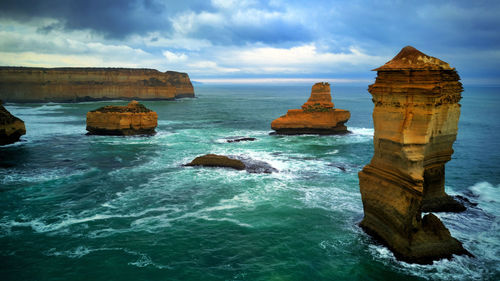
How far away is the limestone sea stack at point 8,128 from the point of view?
3099cm

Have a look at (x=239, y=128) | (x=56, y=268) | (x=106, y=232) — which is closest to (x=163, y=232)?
(x=106, y=232)

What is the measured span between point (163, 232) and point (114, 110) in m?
28.7

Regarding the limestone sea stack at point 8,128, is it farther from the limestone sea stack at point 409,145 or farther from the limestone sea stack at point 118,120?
the limestone sea stack at point 409,145

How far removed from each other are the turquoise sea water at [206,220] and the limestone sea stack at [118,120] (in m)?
9.37

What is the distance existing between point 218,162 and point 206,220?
9761 millimetres

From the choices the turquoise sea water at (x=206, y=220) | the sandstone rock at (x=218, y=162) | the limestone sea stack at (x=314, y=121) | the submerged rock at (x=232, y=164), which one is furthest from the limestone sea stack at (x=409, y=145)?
the limestone sea stack at (x=314, y=121)

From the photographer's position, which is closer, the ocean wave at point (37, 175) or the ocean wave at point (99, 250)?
the ocean wave at point (99, 250)

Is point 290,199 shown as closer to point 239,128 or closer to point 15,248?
point 15,248

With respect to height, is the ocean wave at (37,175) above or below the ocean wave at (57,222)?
above

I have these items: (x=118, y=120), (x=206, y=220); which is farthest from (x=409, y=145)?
(x=118, y=120)

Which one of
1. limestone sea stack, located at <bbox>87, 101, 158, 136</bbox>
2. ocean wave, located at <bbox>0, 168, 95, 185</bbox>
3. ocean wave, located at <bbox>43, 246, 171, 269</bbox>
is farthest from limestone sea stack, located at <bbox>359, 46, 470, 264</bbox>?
limestone sea stack, located at <bbox>87, 101, 158, 136</bbox>

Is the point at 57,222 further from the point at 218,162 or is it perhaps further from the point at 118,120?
the point at 118,120

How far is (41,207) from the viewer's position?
54.3 ft

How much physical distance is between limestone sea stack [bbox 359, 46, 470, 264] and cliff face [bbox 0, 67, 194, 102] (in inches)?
4091
